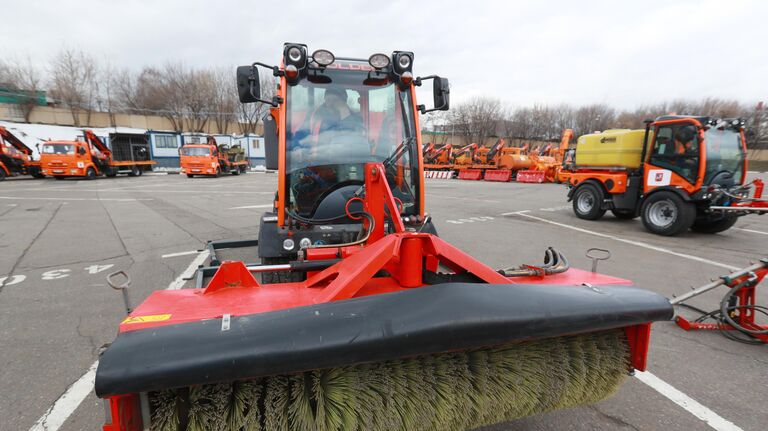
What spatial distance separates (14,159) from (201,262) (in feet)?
78.0

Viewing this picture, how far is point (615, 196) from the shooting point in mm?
9195

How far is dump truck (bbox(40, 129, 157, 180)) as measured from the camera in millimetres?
20078

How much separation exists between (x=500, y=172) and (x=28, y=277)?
2449 cm

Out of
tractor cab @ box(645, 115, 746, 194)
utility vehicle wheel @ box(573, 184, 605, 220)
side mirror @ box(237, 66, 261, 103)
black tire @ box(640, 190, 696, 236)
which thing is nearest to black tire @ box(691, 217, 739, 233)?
tractor cab @ box(645, 115, 746, 194)

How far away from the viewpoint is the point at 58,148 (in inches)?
794

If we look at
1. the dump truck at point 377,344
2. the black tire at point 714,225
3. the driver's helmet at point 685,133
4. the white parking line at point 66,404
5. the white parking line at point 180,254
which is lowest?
the white parking line at point 66,404

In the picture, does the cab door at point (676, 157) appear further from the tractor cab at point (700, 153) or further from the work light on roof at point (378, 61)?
the work light on roof at point (378, 61)

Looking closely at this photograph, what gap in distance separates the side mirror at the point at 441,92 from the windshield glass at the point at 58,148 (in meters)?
24.9

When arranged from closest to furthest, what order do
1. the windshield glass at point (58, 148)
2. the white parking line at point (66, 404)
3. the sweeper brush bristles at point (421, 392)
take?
the sweeper brush bristles at point (421, 392)
the white parking line at point (66, 404)
the windshield glass at point (58, 148)

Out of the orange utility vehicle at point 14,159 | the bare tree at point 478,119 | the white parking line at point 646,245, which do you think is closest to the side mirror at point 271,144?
the white parking line at point 646,245

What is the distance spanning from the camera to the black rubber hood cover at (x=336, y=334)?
124 centimetres

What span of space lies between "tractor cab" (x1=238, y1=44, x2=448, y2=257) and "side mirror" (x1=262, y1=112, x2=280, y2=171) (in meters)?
0.01

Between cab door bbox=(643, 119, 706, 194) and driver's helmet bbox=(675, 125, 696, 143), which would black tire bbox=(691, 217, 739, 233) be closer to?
cab door bbox=(643, 119, 706, 194)

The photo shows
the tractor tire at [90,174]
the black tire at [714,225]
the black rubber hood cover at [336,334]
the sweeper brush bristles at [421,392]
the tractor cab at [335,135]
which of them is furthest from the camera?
the tractor tire at [90,174]
